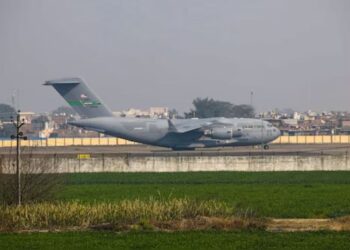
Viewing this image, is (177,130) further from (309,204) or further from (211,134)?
(309,204)

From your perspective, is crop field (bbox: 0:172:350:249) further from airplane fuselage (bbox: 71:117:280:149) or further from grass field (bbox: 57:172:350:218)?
airplane fuselage (bbox: 71:117:280:149)

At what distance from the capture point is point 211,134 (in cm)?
8625

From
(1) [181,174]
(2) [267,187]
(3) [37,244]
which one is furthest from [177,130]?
(3) [37,244]

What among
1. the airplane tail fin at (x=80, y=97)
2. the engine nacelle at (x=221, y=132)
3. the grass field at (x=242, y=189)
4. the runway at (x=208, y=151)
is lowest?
the grass field at (x=242, y=189)

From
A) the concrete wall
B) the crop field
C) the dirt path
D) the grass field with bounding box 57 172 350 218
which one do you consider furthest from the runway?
the dirt path

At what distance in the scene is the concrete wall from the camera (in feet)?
208

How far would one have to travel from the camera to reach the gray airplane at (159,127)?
83.9 meters

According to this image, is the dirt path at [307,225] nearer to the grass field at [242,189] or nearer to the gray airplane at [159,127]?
the grass field at [242,189]

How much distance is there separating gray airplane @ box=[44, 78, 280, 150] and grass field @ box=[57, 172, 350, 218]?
74.6 feet

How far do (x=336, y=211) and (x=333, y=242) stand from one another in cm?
927

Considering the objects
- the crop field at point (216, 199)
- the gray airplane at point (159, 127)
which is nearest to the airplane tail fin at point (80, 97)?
the gray airplane at point (159, 127)

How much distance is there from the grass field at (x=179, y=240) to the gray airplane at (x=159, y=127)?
56.3m

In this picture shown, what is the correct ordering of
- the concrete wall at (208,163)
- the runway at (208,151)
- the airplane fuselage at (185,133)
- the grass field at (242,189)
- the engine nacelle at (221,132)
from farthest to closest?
the engine nacelle at (221,132) < the airplane fuselage at (185,133) < the runway at (208,151) < the concrete wall at (208,163) < the grass field at (242,189)

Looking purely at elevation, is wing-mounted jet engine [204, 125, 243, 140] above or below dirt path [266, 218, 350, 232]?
above
